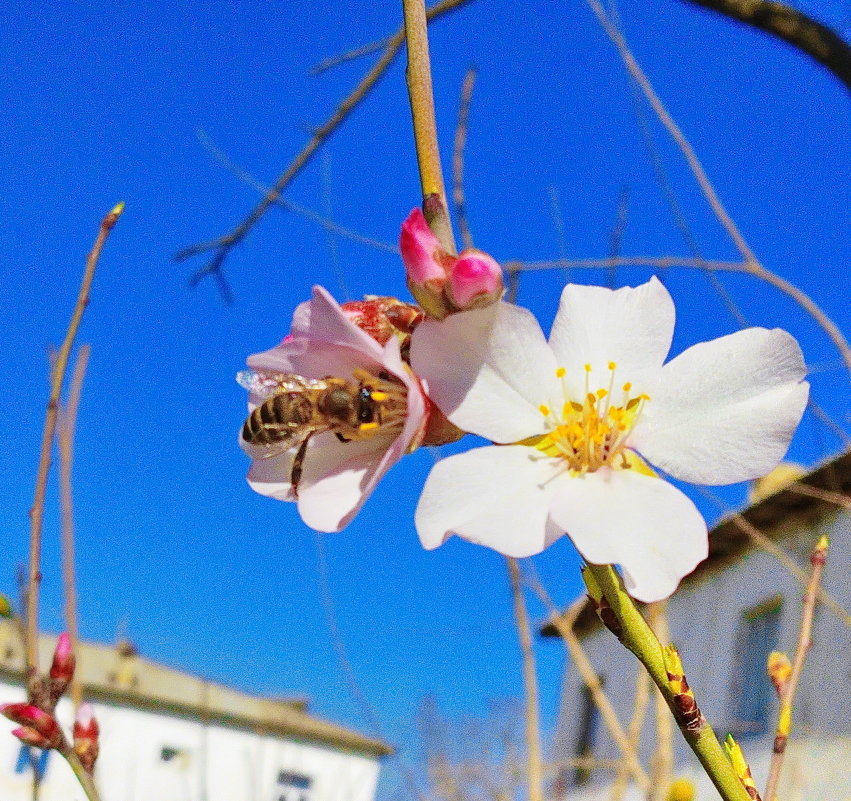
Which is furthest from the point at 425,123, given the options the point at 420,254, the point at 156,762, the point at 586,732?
the point at 156,762

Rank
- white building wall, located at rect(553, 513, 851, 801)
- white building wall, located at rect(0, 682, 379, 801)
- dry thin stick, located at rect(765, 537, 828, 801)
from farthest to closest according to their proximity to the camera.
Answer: white building wall, located at rect(0, 682, 379, 801) < white building wall, located at rect(553, 513, 851, 801) < dry thin stick, located at rect(765, 537, 828, 801)

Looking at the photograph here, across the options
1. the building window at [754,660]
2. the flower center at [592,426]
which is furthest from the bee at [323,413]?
the building window at [754,660]

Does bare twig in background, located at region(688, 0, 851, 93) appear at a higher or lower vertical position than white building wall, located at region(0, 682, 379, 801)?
higher

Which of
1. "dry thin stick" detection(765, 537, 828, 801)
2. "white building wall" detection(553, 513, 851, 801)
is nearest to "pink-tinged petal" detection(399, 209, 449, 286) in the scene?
"dry thin stick" detection(765, 537, 828, 801)

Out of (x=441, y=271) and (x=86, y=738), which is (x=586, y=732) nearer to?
(x=86, y=738)

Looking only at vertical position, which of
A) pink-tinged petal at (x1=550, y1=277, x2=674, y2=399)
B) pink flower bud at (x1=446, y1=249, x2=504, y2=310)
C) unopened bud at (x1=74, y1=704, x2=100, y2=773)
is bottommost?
unopened bud at (x1=74, y1=704, x2=100, y2=773)

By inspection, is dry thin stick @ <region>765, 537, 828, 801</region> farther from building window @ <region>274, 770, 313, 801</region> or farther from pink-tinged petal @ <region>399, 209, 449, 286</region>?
building window @ <region>274, 770, 313, 801</region>
